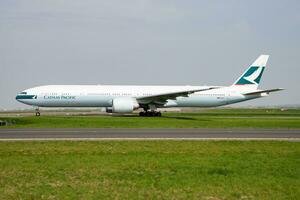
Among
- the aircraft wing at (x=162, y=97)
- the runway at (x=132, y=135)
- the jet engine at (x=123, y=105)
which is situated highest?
the aircraft wing at (x=162, y=97)

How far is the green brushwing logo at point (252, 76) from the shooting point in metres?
52.0

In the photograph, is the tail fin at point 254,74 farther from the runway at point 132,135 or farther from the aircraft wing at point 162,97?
the runway at point 132,135

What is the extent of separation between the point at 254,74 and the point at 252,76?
1.62 ft

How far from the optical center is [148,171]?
1023 cm

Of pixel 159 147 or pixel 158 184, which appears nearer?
pixel 158 184

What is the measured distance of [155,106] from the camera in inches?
1770

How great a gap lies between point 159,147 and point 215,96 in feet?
114

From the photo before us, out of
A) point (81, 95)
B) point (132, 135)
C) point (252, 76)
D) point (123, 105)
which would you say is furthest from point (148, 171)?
point (252, 76)

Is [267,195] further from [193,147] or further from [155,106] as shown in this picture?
[155,106]

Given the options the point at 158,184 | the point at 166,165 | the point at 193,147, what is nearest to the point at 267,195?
the point at 158,184

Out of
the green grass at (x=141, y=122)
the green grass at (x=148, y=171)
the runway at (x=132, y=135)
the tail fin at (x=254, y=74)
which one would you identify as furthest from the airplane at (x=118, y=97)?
the green grass at (x=148, y=171)

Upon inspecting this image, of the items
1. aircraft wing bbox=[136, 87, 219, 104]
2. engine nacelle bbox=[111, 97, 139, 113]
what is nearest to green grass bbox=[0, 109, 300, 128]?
engine nacelle bbox=[111, 97, 139, 113]

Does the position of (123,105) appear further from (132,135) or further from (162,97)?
(132,135)

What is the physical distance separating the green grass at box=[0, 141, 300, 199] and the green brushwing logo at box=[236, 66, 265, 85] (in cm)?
3699
